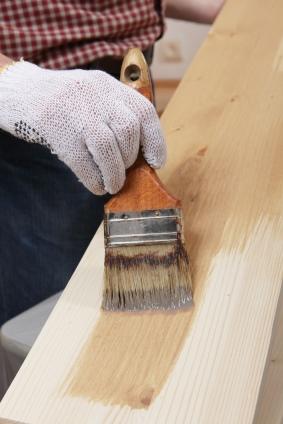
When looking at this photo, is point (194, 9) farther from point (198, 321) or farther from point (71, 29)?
point (198, 321)

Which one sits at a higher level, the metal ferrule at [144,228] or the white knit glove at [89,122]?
the white knit glove at [89,122]

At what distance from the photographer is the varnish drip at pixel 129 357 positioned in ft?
2.49

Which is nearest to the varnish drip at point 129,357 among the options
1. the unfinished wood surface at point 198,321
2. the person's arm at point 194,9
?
the unfinished wood surface at point 198,321

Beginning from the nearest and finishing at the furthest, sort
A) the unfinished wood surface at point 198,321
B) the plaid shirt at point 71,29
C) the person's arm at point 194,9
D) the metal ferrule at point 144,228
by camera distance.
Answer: the unfinished wood surface at point 198,321 → the metal ferrule at point 144,228 → the plaid shirt at point 71,29 → the person's arm at point 194,9

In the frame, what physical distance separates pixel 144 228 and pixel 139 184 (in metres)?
0.06

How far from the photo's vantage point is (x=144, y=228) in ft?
2.81

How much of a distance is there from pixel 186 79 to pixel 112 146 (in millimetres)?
570

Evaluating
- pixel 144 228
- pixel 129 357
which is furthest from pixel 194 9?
pixel 129 357

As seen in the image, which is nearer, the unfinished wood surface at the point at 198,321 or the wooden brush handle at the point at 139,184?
the unfinished wood surface at the point at 198,321

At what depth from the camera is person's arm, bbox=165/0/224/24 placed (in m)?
1.64

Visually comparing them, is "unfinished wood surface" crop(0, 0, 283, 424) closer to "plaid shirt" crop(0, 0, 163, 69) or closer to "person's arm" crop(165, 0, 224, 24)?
"plaid shirt" crop(0, 0, 163, 69)

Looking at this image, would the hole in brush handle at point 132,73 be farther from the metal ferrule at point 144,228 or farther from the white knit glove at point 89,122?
the metal ferrule at point 144,228

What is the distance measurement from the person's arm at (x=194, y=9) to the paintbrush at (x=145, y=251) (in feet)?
2.68

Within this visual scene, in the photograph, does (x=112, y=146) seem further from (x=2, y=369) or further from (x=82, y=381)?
(x=2, y=369)
